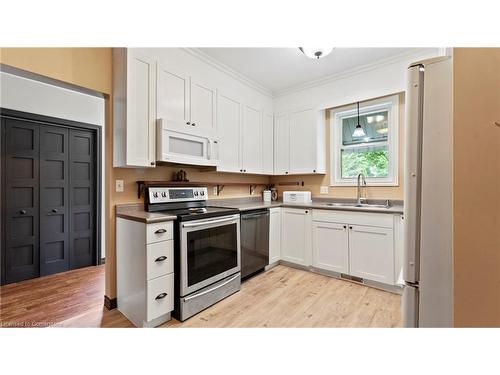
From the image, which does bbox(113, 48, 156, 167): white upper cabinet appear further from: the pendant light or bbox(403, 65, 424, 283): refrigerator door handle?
the pendant light

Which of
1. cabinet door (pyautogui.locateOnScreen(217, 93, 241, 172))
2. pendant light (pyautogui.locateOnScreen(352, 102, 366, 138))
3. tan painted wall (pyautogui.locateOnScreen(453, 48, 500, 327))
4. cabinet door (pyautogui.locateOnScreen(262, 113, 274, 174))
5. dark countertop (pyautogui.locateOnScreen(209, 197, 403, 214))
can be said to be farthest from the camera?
cabinet door (pyautogui.locateOnScreen(262, 113, 274, 174))

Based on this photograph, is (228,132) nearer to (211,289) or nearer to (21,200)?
(211,289)

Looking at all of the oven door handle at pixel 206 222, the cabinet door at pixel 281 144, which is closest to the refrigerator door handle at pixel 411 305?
the oven door handle at pixel 206 222

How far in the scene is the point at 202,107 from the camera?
8.55ft

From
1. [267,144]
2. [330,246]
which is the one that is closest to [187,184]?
Answer: [267,144]

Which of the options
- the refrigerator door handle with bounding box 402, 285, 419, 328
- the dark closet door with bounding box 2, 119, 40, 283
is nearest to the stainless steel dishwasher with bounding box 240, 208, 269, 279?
the refrigerator door handle with bounding box 402, 285, 419, 328

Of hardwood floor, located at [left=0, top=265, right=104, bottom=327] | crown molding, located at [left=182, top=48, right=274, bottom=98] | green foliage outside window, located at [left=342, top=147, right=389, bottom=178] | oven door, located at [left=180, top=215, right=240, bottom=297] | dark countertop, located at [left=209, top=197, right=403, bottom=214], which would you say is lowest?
hardwood floor, located at [left=0, top=265, right=104, bottom=327]

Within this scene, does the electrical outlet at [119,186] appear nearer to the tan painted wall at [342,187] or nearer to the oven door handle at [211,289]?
the oven door handle at [211,289]

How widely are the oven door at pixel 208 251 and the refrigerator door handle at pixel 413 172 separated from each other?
1.57m

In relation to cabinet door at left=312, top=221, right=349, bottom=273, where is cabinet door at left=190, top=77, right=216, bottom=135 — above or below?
above

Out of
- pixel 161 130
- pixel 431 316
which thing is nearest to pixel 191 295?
pixel 161 130

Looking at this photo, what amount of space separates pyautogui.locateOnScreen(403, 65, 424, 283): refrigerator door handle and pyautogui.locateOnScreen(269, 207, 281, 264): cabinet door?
218 cm

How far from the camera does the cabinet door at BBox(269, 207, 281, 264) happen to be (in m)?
3.07

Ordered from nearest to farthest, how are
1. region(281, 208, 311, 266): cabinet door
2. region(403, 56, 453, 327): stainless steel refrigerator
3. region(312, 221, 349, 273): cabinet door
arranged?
region(403, 56, 453, 327): stainless steel refrigerator
region(312, 221, 349, 273): cabinet door
region(281, 208, 311, 266): cabinet door
